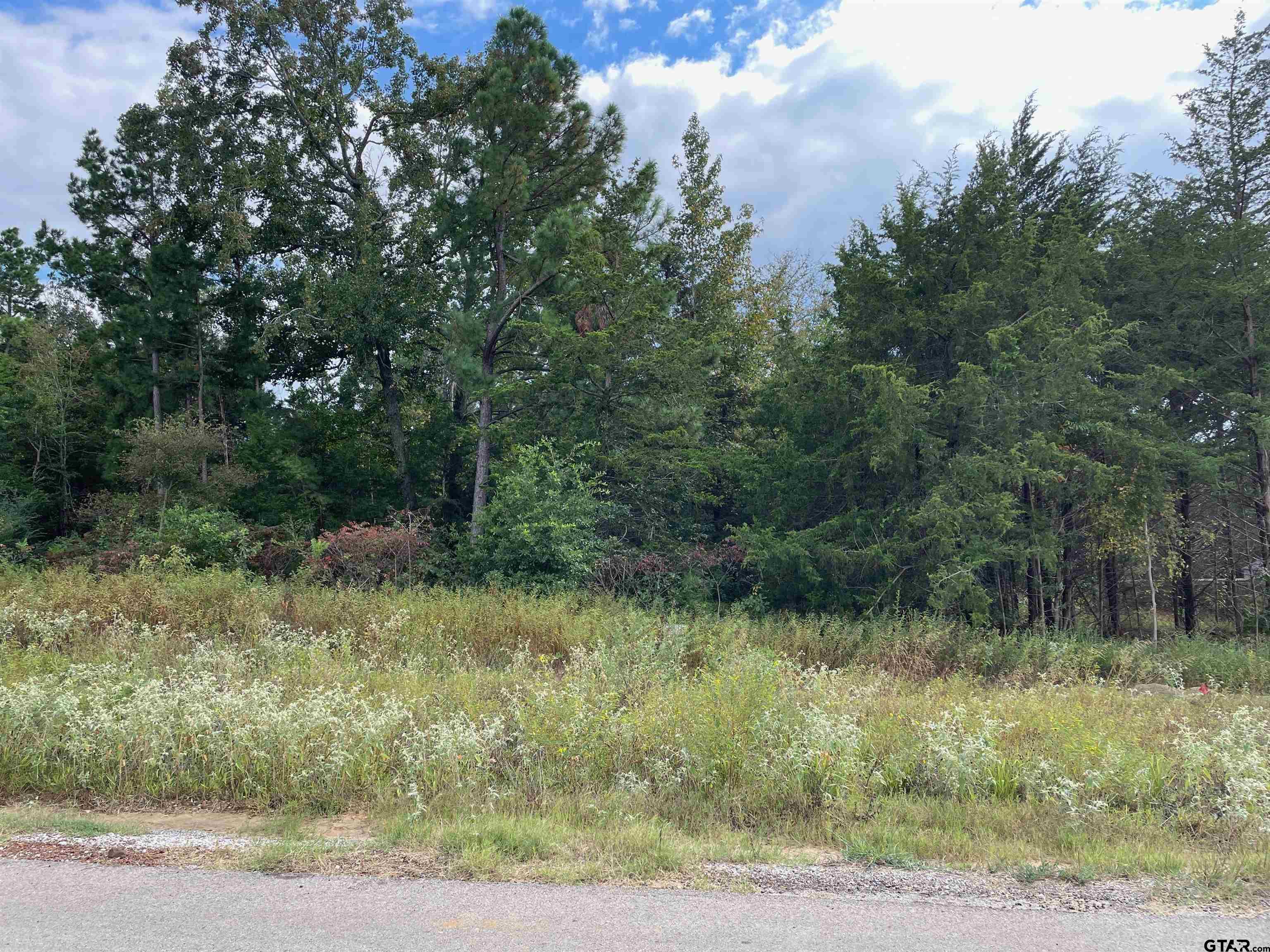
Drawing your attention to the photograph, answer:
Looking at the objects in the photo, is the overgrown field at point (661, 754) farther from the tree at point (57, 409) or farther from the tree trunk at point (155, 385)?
the tree at point (57, 409)

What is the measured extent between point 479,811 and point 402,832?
567mm

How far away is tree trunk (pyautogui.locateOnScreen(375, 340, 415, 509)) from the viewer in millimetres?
21766

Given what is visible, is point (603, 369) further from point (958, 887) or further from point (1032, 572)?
point (958, 887)

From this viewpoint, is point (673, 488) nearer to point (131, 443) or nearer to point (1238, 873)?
point (1238, 873)

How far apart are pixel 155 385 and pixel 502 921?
2547 cm

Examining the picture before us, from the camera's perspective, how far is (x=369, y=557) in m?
15.5

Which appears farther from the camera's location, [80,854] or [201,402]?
[201,402]

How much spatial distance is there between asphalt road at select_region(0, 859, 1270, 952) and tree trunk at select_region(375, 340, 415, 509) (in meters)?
18.1

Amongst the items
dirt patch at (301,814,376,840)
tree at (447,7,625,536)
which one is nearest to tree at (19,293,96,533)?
tree at (447,7,625,536)

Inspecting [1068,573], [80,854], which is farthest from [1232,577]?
[80,854]

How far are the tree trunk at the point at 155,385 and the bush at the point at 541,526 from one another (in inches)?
569

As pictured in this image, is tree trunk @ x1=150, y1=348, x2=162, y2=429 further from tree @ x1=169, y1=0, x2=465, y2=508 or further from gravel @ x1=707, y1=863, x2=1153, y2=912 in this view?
gravel @ x1=707, y1=863, x2=1153, y2=912

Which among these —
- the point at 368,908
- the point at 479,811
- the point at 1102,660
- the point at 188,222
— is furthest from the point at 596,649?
the point at 188,222

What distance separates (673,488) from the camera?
18.0 metres
